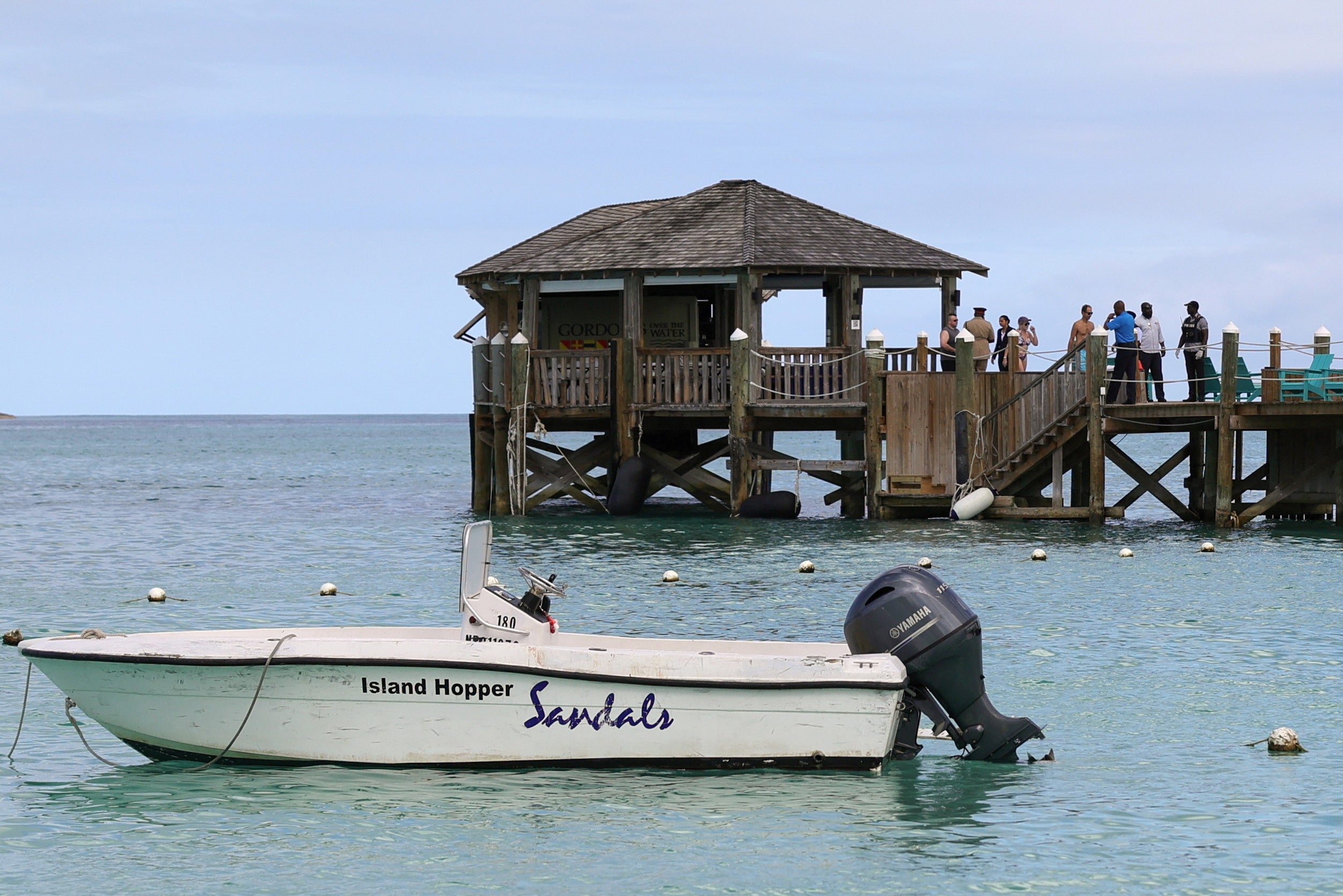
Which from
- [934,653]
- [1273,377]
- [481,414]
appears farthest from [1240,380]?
[934,653]

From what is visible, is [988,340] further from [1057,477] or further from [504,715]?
[504,715]

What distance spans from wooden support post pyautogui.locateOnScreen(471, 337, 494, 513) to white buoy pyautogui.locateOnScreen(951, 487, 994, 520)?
30.8 ft

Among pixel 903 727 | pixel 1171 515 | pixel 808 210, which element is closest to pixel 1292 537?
pixel 1171 515

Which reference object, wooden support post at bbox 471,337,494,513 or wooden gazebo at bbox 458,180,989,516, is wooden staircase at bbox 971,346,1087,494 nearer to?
wooden gazebo at bbox 458,180,989,516

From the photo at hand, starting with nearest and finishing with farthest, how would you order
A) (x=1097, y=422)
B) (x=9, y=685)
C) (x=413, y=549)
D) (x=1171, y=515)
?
(x=9, y=685)
(x=1097, y=422)
(x=413, y=549)
(x=1171, y=515)

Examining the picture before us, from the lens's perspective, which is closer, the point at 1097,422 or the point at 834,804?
the point at 834,804

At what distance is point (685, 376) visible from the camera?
31.1 m

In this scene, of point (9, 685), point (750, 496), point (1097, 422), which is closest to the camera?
point (9, 685)

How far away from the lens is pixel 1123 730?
1332cm

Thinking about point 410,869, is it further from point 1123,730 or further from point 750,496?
point 750,496

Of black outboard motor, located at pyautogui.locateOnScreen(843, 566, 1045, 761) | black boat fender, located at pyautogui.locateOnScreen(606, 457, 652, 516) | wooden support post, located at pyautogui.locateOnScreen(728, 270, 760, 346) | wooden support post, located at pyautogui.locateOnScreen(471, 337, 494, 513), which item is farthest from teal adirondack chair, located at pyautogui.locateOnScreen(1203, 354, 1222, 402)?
black outboard motor, located at pyautogui.locateOnScreen(843, 566, 1045, 761)

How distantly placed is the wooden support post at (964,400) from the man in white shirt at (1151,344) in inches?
104

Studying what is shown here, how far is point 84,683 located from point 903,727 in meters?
5.59

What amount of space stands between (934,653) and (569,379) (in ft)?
69.5
